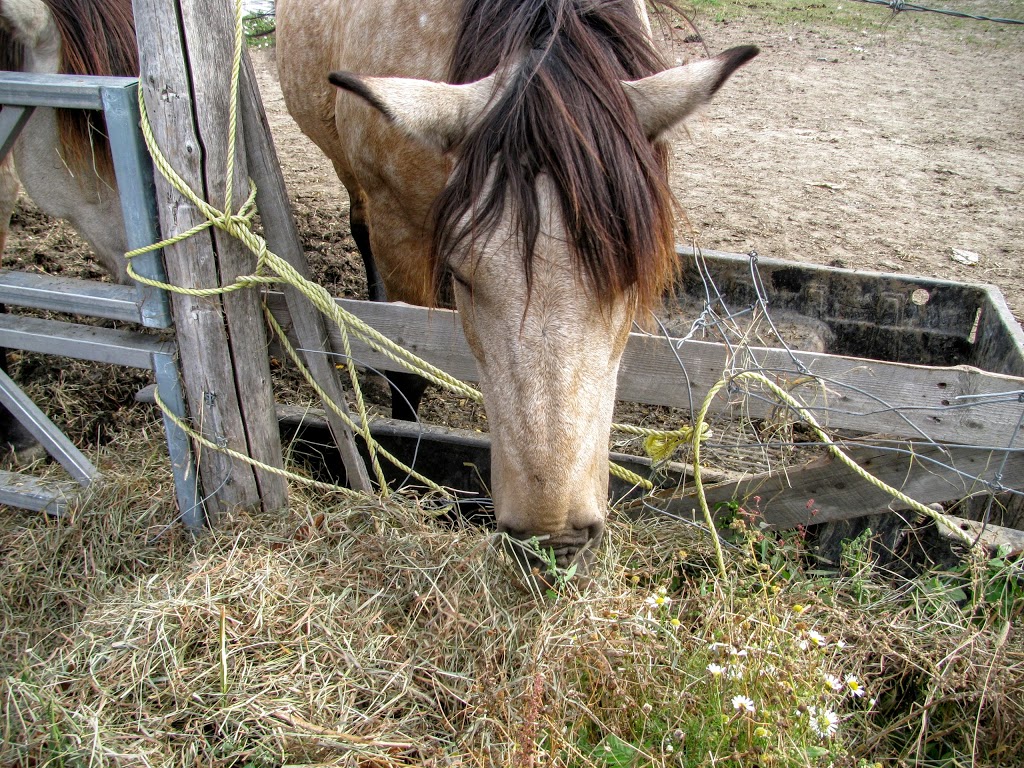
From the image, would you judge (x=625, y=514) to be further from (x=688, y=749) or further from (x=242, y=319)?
(x=242, y=319)

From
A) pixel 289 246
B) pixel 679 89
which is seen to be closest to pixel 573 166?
pixel 679 89

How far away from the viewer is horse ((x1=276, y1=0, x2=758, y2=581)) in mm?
1710

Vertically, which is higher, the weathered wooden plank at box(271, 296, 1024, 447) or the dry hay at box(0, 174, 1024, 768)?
the weathered wooden plank at box(271, 296, 1024, 447)

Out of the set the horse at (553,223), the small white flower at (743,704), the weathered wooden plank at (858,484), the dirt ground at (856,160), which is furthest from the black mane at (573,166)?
the dirt ground at (856,160)

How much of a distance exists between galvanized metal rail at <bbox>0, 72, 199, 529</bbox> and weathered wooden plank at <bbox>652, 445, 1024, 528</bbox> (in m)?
1.80

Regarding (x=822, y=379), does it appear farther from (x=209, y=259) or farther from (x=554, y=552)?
(x=209, y=259)

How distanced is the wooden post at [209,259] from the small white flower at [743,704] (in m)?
1.72

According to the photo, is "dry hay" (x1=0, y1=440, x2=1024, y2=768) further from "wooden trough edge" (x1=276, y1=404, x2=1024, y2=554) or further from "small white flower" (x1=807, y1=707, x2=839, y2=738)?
"wooden trough edge" (x1=276, y1=404, x2=1024, y2=554)

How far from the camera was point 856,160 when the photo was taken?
6.73 metres

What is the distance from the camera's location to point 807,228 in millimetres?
5391

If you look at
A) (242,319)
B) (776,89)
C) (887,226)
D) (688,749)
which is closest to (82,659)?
(242,319)

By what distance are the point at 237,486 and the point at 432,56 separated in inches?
67.3

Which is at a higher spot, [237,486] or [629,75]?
[629,75]

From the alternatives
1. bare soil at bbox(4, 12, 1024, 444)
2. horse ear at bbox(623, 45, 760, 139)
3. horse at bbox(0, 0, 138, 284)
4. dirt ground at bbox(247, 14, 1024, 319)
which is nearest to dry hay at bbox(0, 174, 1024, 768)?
horse ear at bbox(623, 45, 760, 139)
